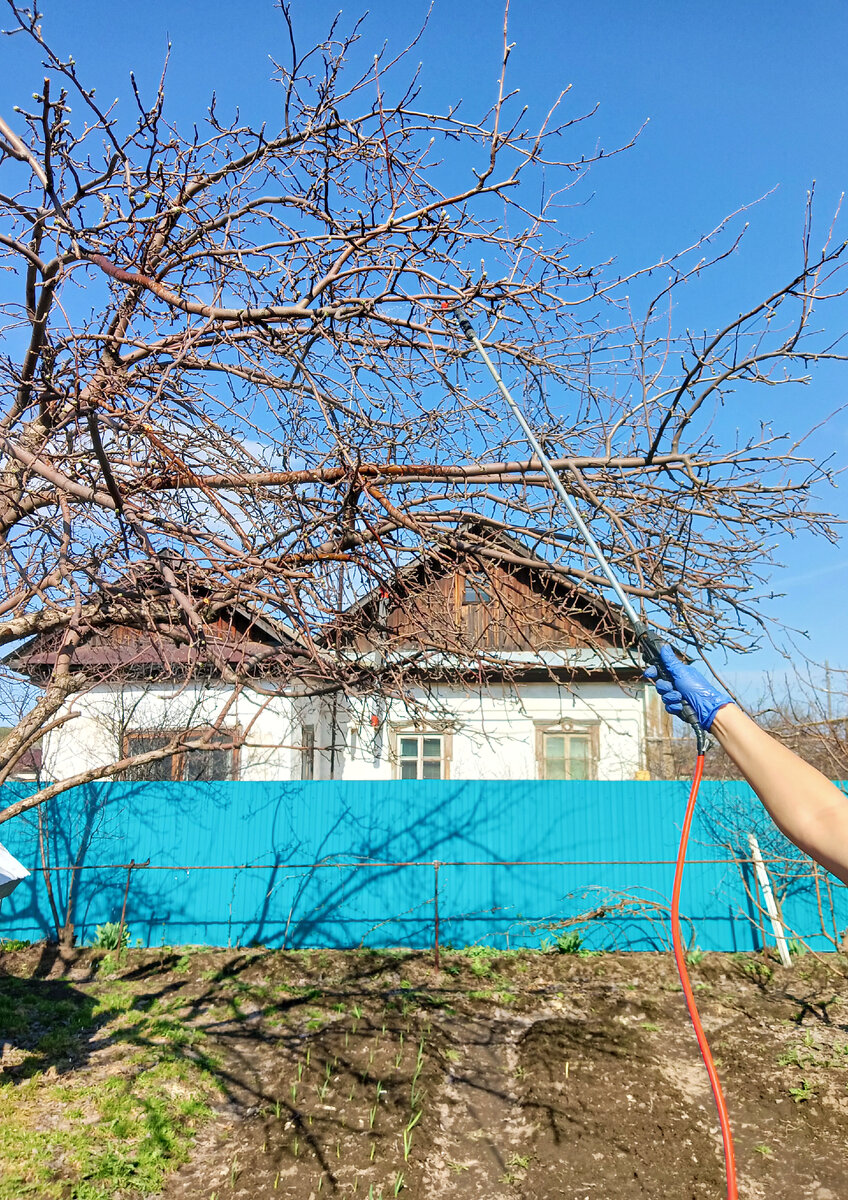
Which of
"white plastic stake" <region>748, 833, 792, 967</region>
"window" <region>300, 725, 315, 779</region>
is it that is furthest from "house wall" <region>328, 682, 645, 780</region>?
"white plastic stake" <region>748, 833, 792, 967</region>

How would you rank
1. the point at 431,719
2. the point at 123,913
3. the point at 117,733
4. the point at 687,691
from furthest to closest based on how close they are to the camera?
the point at 431,719 < the point at 117,733 < the point at 123,913 < the point at 687,691

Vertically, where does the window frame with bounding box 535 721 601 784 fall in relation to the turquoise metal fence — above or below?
above

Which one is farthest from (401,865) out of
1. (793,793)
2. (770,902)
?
(793,793)

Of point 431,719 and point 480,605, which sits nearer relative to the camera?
point 480,605

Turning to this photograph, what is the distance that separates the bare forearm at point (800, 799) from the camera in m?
1.63

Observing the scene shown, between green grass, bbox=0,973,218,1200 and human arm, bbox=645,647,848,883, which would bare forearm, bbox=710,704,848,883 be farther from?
green grass, bbox=0,973,218,1200

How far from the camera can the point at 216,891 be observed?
10.4m

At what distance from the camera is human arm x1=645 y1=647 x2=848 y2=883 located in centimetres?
163

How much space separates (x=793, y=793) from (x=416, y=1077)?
5521 millimetres

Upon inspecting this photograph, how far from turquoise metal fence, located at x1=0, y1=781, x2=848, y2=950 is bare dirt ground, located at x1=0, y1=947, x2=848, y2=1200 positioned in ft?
2.17

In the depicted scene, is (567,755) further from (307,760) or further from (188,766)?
(188,766)

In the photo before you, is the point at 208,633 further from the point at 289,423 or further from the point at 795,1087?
the point at 795,1087

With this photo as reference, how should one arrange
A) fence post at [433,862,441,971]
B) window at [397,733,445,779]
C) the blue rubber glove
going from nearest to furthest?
the blue rubber glove
fence post at [433,862,441,971]
window at [397,733,445,779]

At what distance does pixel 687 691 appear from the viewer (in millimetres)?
2230
